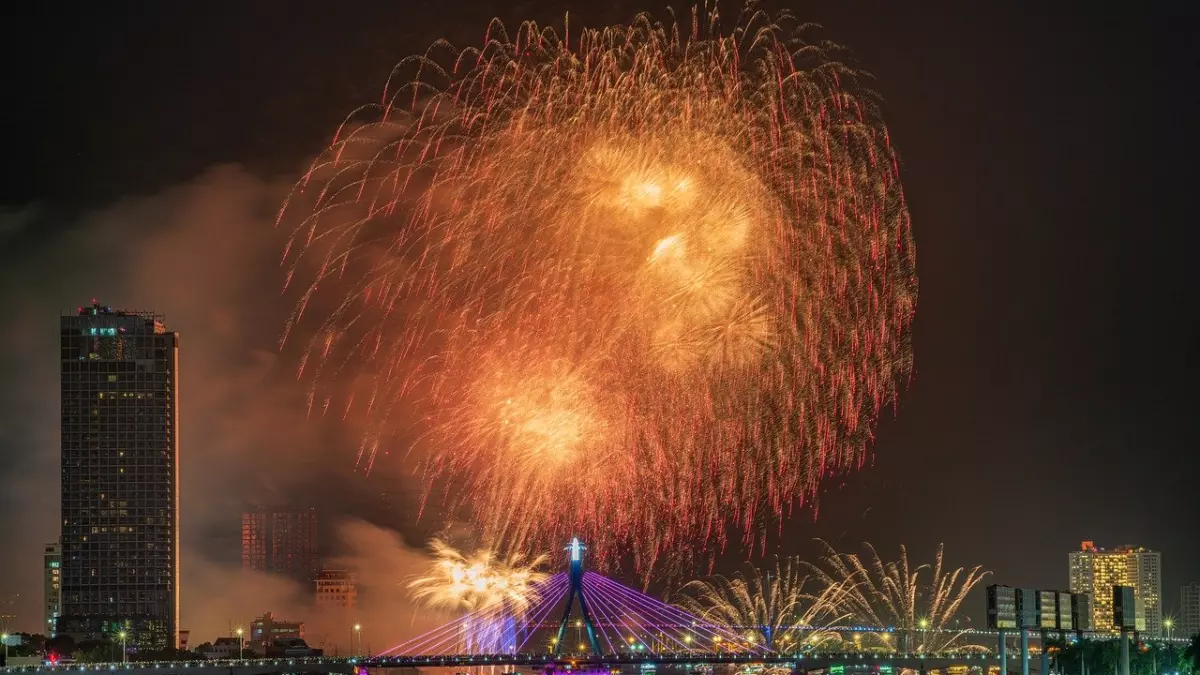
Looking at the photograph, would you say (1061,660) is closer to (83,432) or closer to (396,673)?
(396,673)

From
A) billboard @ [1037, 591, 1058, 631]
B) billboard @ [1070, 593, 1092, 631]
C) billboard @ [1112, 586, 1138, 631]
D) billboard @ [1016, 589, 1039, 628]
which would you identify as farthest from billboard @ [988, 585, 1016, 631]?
billboard @ [1070, 593, 1092, 631]

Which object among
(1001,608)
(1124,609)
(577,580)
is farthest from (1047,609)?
(577,580)

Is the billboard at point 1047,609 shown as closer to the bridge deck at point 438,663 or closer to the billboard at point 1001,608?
the billboard at point 1001,608

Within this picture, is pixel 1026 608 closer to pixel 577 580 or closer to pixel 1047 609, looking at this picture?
pixel 1047 609

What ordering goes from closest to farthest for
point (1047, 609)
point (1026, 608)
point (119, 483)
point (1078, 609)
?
point (1026, 608), point (1047, 609), point (1078, 609), point (119, 483)

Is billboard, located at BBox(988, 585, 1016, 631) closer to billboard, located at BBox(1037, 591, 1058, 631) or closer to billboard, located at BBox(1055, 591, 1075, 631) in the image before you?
billboard, located at BBox(1037, 591, 1058, 631)

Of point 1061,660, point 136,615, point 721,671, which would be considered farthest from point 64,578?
point 1061,660

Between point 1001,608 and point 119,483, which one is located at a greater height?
point 119,483

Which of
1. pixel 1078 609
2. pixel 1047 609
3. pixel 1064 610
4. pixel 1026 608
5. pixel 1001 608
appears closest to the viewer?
pixel 1001 608
